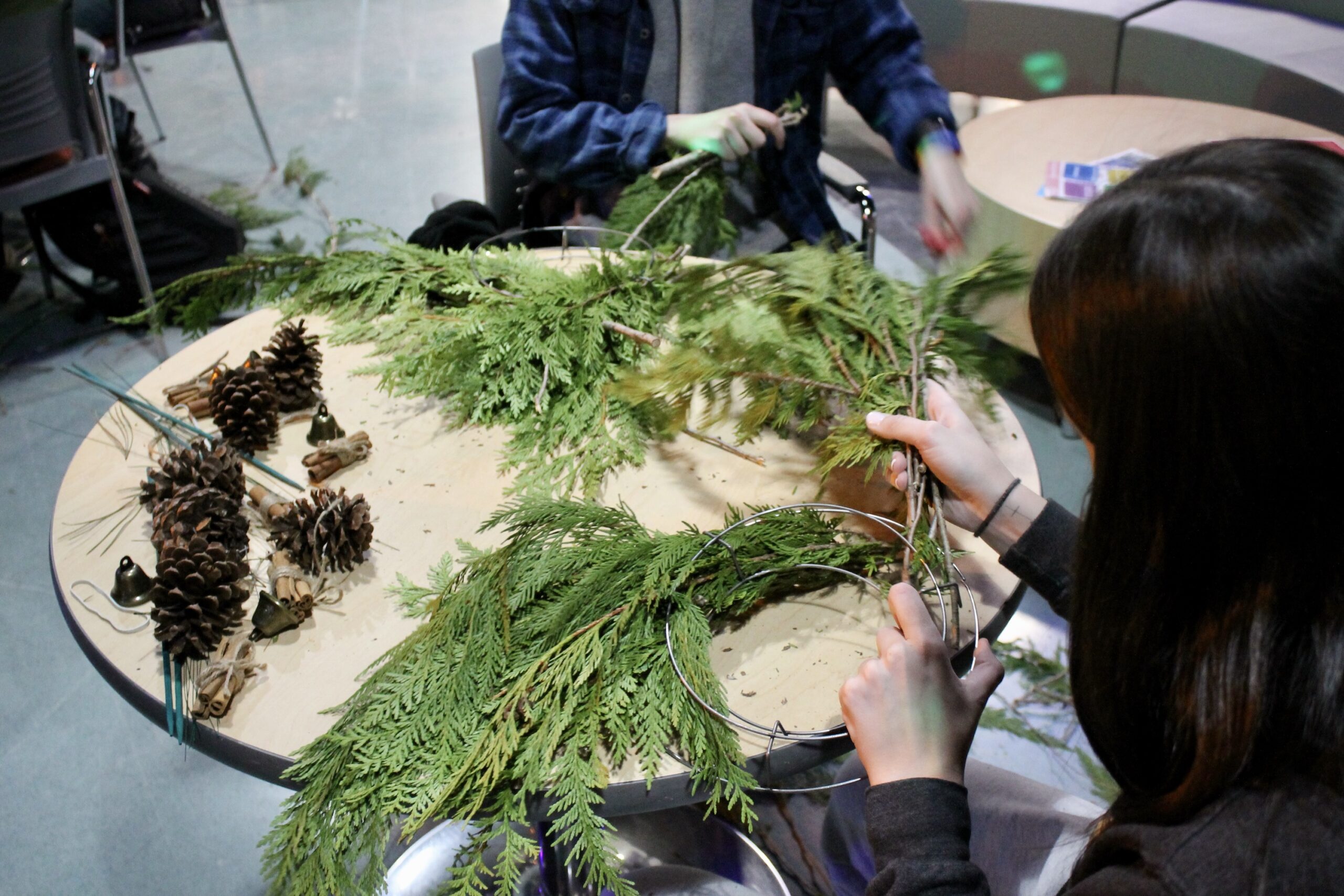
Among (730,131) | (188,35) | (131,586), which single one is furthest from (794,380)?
(188,35)

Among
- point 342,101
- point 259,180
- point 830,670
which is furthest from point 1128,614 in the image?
point 342,101

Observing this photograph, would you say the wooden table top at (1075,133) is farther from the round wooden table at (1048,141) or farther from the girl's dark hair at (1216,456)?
the girl's dark hair at (1216,456)

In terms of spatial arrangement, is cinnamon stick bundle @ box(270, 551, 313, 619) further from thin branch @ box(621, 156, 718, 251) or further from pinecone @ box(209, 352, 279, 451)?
thin branch @ box(621, 156, 718, 251)

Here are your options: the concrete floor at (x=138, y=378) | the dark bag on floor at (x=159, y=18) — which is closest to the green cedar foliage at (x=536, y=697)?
the concrete floor at (x=138, y=378)

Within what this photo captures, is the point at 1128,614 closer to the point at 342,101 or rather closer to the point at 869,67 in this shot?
the point at 869,67

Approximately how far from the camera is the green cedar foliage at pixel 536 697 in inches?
35.3

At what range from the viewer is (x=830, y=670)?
104cm

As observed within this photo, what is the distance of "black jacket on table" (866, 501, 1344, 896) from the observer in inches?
26.5

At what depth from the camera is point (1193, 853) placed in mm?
702

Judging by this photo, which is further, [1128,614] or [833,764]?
[833,764]

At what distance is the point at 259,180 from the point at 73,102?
5.40 ft

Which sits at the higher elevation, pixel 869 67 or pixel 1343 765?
pixel 869 67

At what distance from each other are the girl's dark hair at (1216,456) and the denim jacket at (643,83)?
130 centimetres

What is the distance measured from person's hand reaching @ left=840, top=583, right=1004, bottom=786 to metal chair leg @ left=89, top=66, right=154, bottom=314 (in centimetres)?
208
